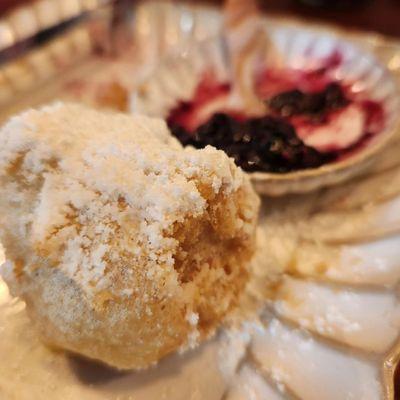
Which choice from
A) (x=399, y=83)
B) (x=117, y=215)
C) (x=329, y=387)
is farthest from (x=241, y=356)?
(x=399, y=83)

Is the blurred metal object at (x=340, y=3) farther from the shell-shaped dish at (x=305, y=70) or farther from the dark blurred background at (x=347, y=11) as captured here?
the shell-shaped dish at (x=305, y=70)

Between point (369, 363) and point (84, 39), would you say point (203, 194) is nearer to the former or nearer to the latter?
point (369, 363)

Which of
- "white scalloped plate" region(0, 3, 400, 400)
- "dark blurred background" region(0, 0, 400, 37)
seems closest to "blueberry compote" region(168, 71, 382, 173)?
"white scalloped plate" region(0, 3, 400, 400)

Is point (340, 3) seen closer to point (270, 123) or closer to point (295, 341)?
point (270, 123)

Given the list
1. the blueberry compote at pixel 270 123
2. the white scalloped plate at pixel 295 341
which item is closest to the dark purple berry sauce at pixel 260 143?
the blueberry compote at pixel 270 123

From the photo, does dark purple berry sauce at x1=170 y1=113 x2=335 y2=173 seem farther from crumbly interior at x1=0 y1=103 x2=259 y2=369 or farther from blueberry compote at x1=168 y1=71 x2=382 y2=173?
crumbly interior at x1=0 y1=103 x2=259 y2=369

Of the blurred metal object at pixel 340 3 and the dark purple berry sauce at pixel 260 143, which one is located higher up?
the blurred metal object at pixel 340 3
